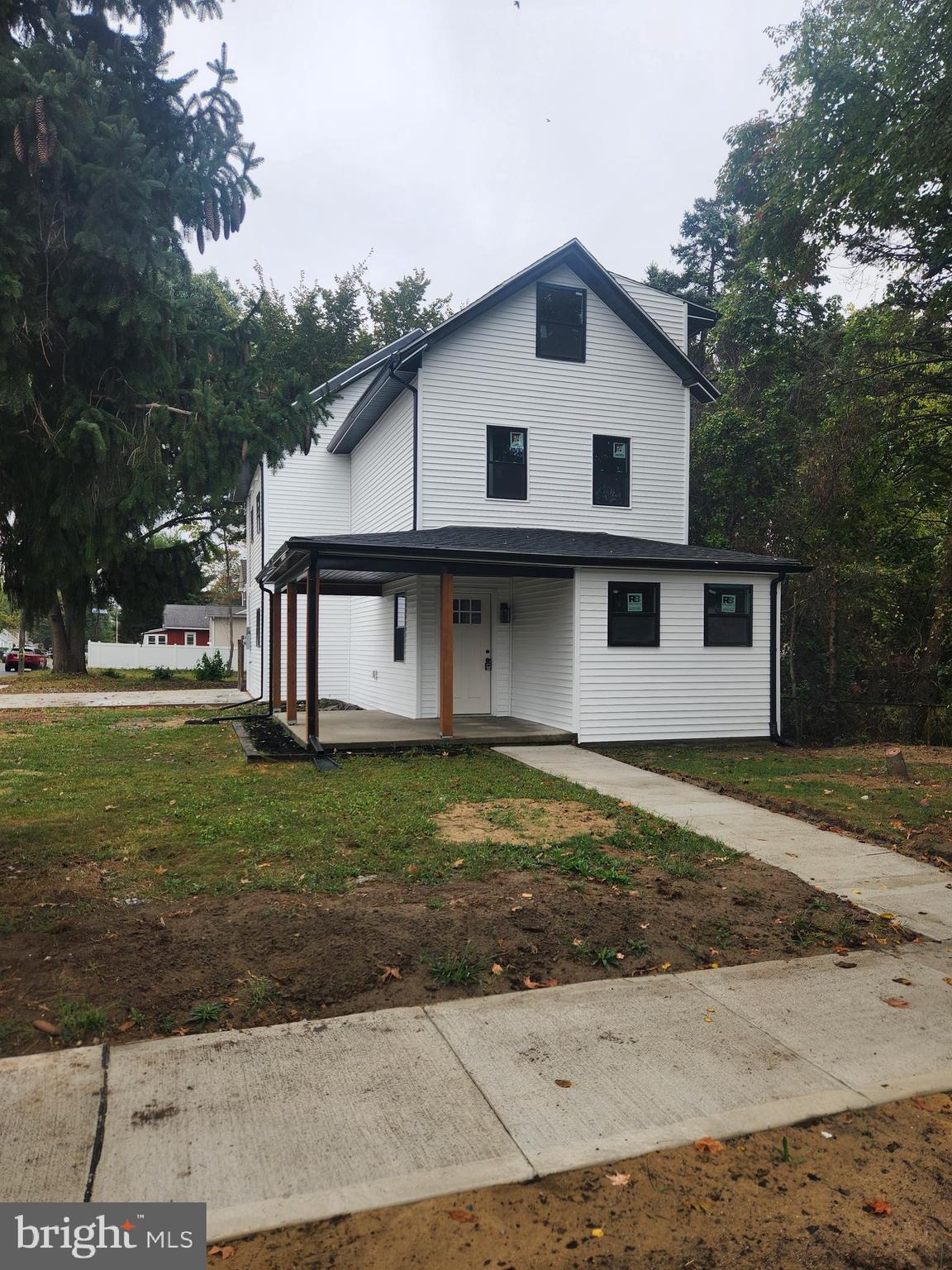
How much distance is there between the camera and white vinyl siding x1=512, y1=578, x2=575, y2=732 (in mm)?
12672

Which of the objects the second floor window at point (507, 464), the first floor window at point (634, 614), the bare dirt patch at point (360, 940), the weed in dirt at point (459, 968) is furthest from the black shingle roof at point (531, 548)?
the weed in dirt at point (459, 968)

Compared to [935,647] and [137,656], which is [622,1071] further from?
[137,656]

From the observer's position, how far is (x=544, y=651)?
13.6 meters

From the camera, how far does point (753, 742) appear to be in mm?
13078

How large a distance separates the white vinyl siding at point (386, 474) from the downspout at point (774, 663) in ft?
20.4

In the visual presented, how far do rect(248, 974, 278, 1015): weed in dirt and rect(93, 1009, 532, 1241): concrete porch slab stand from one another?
0.21m

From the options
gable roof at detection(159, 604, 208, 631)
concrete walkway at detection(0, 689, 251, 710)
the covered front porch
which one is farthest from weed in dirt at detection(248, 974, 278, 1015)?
gable roof at detection(159, 604, 208, 631)

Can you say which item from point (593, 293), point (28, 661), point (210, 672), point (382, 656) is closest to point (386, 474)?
point (382, 656)

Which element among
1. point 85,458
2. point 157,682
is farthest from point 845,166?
point 157,682

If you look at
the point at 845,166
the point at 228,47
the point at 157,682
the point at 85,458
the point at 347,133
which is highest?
the point at 347,133

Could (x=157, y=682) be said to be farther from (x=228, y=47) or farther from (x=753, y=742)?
(x=228, y=47)

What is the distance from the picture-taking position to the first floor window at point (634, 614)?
40.9 ft

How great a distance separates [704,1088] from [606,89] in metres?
9.05

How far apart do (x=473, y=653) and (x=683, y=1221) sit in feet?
40.6
